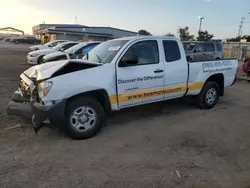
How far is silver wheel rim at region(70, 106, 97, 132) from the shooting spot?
4.67 m

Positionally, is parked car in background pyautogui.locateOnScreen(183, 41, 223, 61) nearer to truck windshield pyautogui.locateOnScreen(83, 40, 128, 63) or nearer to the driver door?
the driver door

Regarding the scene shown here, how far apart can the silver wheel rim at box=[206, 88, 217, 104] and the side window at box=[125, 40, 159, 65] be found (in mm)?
2095

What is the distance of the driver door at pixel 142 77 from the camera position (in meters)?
5.13

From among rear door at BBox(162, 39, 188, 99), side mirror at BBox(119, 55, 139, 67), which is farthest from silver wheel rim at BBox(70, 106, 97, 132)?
rear door at BBox(162, 39, 188, 99)

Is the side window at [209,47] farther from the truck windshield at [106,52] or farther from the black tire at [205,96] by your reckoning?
the truck windshield at [106,52]

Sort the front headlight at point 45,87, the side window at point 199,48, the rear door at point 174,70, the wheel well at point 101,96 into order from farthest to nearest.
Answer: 1. the side window at point 199,48
2. the rear door at point 174,70
3. the wheel well at point 101,96
4. the front headlight at point 45,87

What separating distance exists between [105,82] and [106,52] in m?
0.94

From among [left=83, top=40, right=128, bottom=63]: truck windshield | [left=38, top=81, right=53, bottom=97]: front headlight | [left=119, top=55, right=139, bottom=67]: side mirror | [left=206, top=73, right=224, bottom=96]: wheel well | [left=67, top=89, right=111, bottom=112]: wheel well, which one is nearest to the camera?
[left=38, top=81, right=53, bottom=97]: front headlight

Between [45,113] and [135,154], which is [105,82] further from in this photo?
[135,154]

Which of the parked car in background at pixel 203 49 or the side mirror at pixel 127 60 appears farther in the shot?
the parked car in background at pixel 203 49

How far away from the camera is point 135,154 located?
423 cm

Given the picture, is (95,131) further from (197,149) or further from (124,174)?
(197,149)

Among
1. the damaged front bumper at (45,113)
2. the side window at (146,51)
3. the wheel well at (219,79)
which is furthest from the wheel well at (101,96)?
the wheel well at (219,79)

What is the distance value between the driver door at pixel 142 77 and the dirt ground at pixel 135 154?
2.03ft
